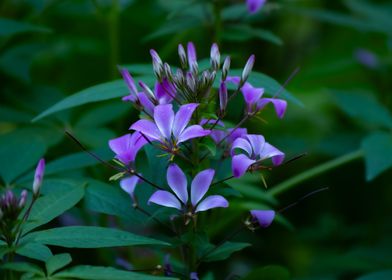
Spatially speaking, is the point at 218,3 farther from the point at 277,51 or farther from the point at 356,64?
the point at 277,51

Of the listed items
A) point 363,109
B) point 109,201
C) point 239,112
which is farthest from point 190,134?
point 239,112

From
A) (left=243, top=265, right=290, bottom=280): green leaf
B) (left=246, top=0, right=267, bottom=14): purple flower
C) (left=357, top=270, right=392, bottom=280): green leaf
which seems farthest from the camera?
(left=246, top=0, right=267, bottom=14): purple flower

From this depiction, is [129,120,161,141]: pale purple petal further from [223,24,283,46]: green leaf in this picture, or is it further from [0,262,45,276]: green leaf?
[223,24,283,46]: green leaf

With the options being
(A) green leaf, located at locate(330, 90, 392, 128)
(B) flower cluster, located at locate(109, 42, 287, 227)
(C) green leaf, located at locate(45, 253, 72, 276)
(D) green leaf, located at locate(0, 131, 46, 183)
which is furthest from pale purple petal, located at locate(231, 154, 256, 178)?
(A) green leaf, located at locate(330, 90, 392, 128)

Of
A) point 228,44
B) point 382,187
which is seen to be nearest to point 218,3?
point 228,44

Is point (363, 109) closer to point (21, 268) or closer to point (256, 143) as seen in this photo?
point (256, 143)

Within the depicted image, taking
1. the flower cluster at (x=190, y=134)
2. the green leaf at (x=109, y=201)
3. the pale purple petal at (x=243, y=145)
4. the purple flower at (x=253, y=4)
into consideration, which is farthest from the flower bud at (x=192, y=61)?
the purple flower at (x=253, y=4)
